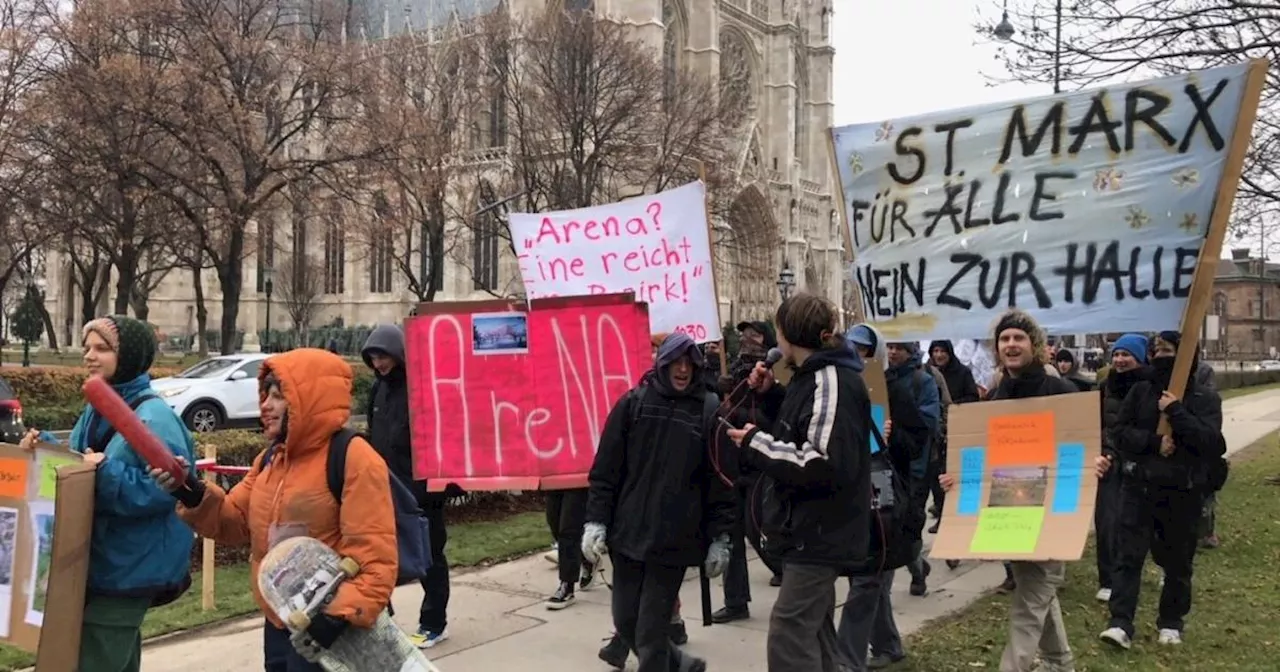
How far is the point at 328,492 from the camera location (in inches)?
128

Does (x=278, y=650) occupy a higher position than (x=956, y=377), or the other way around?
(x=956, y=377)

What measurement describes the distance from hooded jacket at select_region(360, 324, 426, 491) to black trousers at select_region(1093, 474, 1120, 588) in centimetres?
454

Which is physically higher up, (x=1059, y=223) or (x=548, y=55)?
(x=548, y=55)

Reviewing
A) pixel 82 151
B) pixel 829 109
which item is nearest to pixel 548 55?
pixel 82 151

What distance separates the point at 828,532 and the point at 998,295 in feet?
8.72

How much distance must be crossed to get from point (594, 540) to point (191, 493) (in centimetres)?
172

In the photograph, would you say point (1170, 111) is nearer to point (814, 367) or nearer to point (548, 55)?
point (814, 367)

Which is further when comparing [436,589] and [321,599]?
[436,589]

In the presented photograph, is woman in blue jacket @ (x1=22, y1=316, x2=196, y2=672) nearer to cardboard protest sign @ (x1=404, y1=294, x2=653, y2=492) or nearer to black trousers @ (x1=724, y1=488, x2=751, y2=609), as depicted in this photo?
cardboard protest sign @ (x1=404, y1=294, x2=653, y2=492)

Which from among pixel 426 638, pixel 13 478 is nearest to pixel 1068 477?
pixel 426 638

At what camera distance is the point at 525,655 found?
19.3 ft

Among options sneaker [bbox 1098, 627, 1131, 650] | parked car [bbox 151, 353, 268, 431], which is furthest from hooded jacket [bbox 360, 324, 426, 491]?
parked car [bbox 151, 353, 268, 431]

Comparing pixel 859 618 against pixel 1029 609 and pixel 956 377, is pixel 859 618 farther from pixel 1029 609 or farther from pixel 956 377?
pixel 956 377

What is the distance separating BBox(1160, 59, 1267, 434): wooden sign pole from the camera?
5.02m
